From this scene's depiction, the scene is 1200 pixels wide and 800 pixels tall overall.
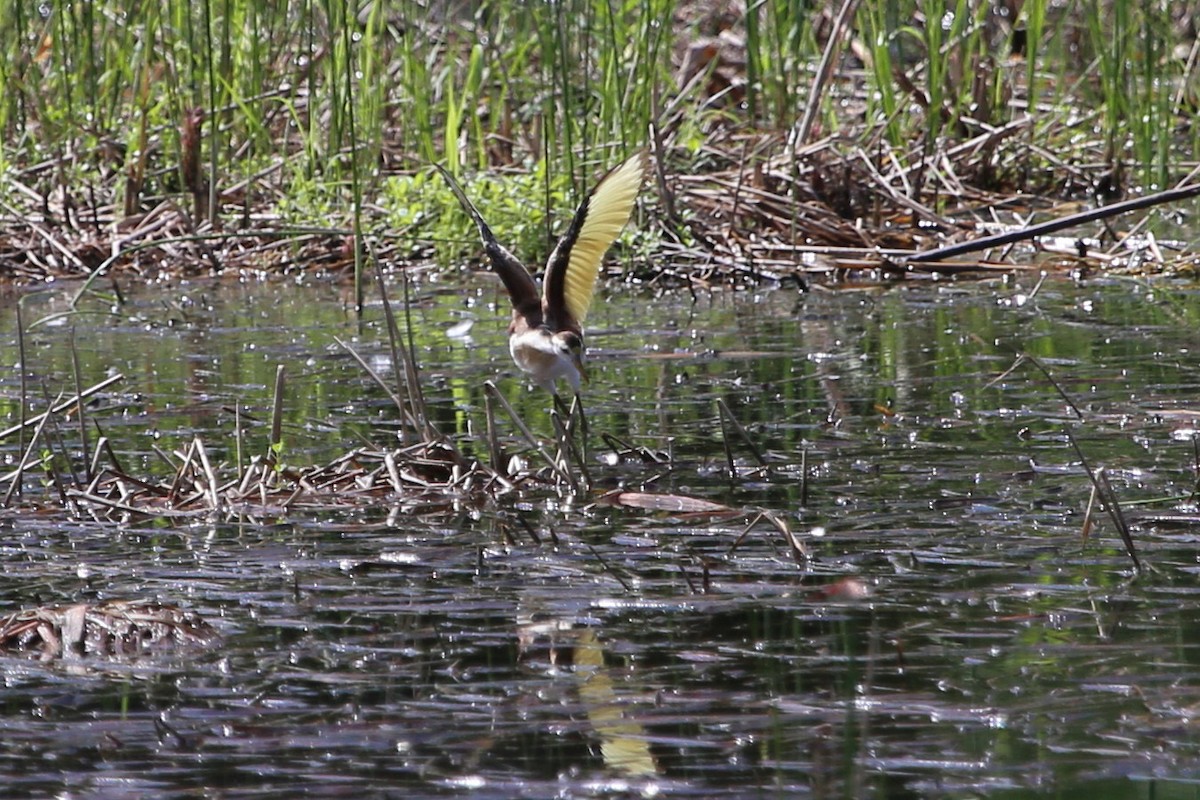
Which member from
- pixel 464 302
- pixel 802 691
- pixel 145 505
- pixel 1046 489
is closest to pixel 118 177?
pixel 464 302

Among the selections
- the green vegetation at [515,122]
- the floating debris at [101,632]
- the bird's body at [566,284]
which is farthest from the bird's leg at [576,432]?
the green vegetation at [515,122]

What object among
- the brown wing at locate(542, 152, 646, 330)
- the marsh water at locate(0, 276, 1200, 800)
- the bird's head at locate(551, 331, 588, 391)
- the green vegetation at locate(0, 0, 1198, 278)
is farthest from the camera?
the green vegetation at locate(0, 0, 1198, 278)

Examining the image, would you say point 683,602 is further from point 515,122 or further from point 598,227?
point 515,122

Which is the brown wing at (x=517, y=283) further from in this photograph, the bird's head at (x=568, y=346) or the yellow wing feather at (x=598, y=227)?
the bird's head at (x=568, y=346)

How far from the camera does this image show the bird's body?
4578 millimetres

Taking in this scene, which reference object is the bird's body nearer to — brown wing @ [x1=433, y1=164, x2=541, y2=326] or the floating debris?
brown wing @ [x1=433, y1=164, x2=541, y2=326]

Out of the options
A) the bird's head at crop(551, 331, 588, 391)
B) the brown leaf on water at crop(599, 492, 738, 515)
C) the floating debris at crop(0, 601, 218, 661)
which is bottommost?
the brown leaf on water at crop(599, 492, 738, 515)

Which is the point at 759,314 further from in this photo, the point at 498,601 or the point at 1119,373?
the point at 498,601

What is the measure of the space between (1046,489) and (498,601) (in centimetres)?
134

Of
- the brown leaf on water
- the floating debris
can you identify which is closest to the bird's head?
the brown leaf on water

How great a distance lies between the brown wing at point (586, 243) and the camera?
4714mm

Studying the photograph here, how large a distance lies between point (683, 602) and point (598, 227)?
1713 mm

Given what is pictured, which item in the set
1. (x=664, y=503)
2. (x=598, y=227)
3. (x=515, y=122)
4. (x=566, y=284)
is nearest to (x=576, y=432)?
(x=566, y=284)

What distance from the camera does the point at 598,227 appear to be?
4816mm
